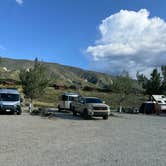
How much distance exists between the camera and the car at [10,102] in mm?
30188

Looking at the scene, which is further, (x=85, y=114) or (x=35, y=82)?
(x=35, y=82)

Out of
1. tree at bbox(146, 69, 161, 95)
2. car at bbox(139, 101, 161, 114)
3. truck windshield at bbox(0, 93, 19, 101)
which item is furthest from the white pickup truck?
tree at bbox(146, 69, 161, 95)

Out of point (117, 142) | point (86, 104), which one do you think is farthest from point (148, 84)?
point (117, 142)

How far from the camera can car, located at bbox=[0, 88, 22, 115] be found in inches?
1188

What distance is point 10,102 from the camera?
30.4m

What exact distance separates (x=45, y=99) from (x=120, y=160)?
185ft

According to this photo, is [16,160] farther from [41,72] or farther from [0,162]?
[41,72]

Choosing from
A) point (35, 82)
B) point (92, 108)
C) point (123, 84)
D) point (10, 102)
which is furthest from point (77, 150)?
point (123, 84)

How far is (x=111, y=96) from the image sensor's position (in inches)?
2761

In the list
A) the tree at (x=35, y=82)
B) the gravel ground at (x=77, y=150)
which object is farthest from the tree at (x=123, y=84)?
the gravel ground at (x=77, y=150)

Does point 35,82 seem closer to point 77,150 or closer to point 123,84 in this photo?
point 123,84

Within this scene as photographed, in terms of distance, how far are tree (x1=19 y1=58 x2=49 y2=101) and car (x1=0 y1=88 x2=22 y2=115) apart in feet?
20.5

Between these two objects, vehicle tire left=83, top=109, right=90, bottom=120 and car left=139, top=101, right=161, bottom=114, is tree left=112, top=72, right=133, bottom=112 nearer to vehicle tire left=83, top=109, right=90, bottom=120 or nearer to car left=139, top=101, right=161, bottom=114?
car left=139, top=101, right=161, bottom=114

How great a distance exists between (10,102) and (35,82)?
8.04 m
